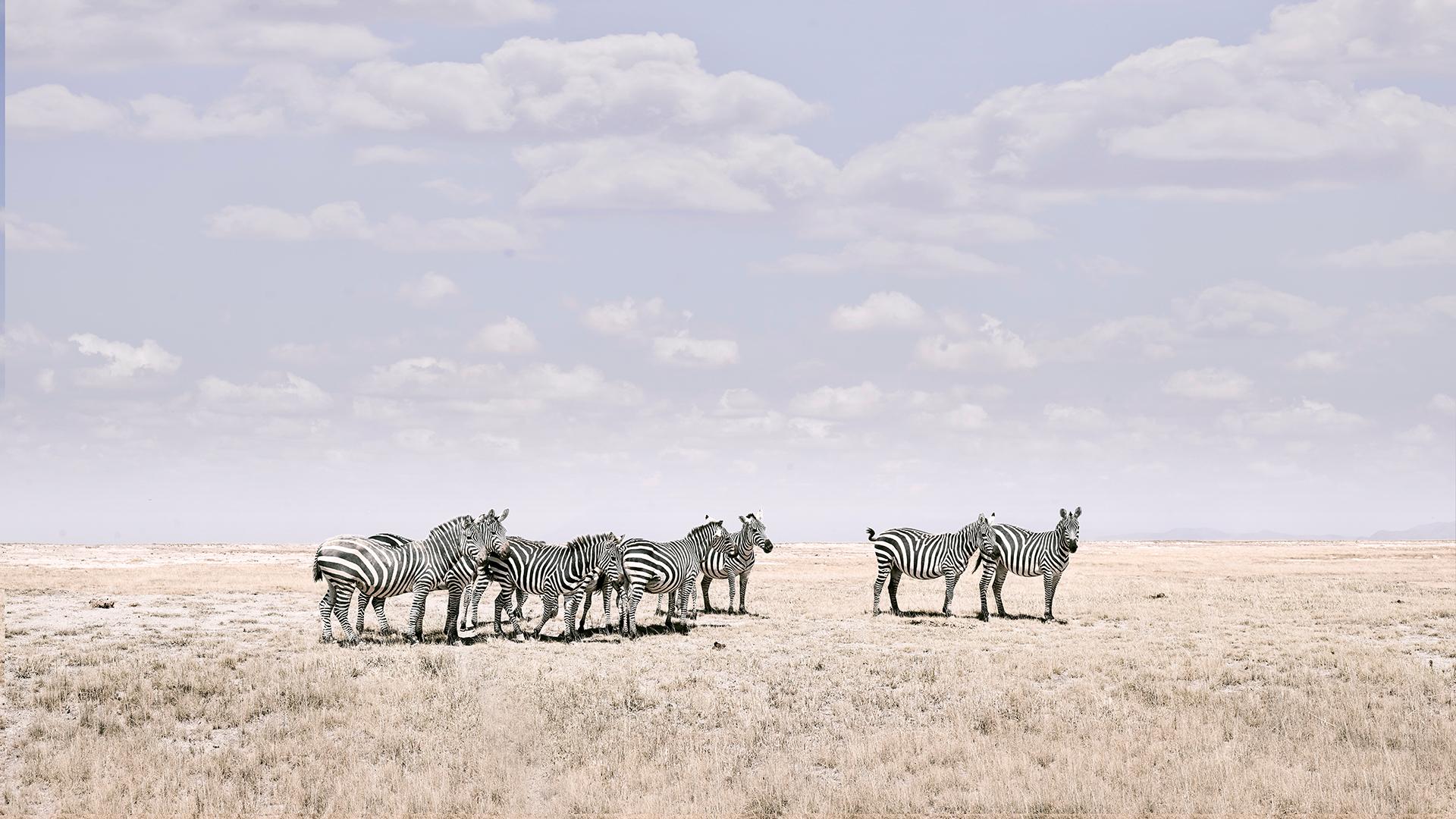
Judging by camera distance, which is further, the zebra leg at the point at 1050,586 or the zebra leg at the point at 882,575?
the zebra leg at the point at 882,575

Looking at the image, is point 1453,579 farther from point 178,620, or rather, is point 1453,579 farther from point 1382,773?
point 178,620

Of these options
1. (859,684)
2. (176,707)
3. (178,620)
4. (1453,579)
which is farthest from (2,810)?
(1453,579)

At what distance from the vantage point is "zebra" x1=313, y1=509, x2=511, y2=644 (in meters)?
25.5

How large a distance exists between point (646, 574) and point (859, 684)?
26.7 ft

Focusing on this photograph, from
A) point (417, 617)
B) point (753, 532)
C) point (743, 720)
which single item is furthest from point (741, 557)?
point (743, 720)

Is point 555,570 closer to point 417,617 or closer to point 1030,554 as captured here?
point 417,617

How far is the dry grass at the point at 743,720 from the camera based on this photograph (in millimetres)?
15531

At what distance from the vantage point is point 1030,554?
33.3 metres

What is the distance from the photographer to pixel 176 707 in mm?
19344

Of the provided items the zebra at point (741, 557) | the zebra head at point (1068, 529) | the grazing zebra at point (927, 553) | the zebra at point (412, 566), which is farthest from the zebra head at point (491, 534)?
the zebra head at point (1068, 529)

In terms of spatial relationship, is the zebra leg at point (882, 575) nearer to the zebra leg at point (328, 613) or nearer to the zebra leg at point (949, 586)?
the zebra leg at point (949, 586)

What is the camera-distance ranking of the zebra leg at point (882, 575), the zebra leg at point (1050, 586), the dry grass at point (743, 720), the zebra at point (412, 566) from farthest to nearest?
the zebra leg at point (882, 575) → the zebra leg at point (1050, 586) → the zebra at point (412, 566) → the dry grass at point (743, 720)

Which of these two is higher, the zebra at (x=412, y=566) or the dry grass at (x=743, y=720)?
the zebra at (x=412, y=566)

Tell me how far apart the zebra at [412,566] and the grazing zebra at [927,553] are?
474 inches
